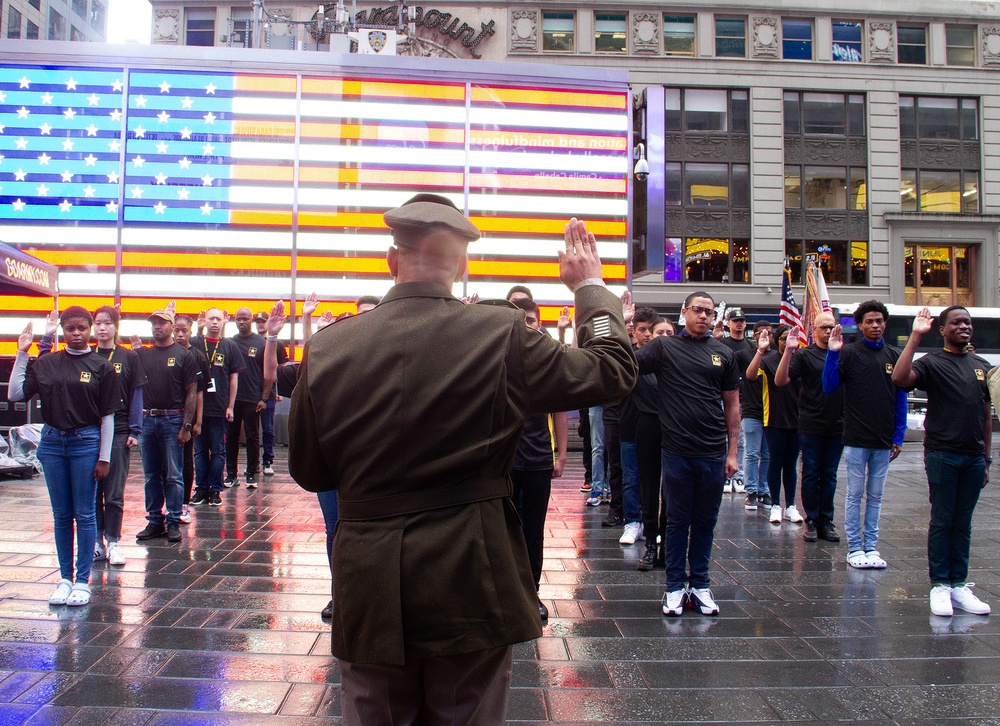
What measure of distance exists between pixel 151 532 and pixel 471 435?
6.16 m

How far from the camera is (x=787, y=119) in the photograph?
29812mm

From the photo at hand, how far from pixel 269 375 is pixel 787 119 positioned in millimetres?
29008

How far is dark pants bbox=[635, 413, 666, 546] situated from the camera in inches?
254

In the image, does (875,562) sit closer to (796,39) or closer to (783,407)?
(783,407)

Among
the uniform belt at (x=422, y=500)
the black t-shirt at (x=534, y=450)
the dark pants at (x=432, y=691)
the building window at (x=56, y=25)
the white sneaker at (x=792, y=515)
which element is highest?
the building window at (x=56, y=25)

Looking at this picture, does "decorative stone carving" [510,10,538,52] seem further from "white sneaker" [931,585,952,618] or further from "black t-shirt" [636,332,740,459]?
"white sneaker" [931,585,952,618]

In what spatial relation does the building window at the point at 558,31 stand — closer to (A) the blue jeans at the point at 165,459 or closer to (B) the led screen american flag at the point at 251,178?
(B) the led screen american flag at the point at 251,178

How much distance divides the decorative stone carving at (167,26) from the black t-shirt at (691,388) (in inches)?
1211

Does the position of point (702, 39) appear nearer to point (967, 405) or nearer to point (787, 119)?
point (787, 119)

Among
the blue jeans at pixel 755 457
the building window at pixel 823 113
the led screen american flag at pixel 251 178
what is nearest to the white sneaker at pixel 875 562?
the blue jeans at pixel 755 457

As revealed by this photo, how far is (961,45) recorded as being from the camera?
3034cm

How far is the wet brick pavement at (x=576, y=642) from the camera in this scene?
3.62m

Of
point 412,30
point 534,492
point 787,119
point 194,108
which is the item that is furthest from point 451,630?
point 787,119

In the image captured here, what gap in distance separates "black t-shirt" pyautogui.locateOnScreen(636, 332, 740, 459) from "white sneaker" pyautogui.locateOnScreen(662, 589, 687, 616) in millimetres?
915
